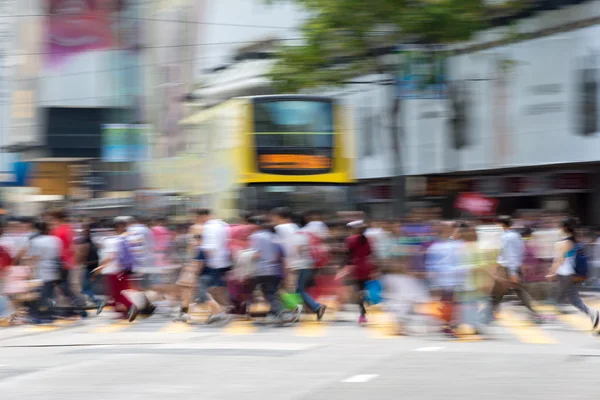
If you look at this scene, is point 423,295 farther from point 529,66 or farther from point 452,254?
point 529,66

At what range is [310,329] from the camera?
1565 cm

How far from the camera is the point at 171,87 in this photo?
53875 mm

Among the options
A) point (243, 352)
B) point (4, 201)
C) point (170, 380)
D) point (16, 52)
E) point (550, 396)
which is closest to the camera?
point (550, 396)

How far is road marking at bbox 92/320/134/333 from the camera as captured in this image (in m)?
16.0

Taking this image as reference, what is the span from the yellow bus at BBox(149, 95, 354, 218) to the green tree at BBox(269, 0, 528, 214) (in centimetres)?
243

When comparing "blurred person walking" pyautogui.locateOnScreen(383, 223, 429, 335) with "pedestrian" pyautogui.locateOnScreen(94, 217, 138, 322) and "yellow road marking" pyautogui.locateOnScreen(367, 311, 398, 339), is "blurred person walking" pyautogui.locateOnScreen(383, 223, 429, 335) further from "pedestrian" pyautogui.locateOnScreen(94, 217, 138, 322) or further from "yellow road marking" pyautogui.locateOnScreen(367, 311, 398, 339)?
"pedestrian" pyautogui.locateOnScreen(94, 217, 138, 322)

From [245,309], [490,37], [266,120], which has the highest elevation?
[490,37]

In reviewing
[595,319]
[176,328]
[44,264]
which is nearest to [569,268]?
[595,319]

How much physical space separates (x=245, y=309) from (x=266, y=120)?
19.0 feet

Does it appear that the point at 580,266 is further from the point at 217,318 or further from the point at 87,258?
the point at 87,258

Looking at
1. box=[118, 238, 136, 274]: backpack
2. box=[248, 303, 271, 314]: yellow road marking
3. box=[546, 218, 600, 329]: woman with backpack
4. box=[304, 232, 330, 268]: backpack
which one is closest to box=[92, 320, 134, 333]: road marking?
box=[118, 238, 136, 274]: backpack

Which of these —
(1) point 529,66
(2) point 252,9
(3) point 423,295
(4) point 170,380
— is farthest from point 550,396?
(2) point 252,9

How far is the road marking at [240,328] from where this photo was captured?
15.4 metres

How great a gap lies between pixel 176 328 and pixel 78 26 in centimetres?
4782
